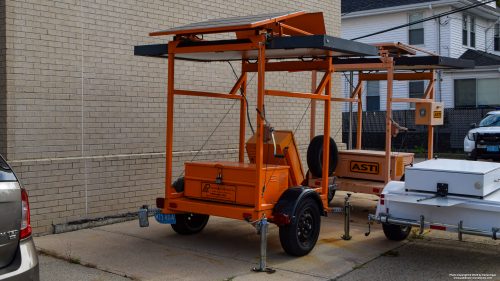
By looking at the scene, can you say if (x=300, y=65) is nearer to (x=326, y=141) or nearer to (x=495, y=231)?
(x=326, y=141)

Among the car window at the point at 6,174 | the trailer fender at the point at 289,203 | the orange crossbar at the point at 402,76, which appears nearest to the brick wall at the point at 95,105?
the orange crossbar at the point at 402,76

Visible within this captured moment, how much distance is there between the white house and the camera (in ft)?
74.6

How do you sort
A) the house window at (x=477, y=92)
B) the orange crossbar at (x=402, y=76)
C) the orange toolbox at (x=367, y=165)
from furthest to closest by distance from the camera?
1. the house window at (x=477, y=92)
2. the orange crossbar at (x=402, y=76)
3. the orange toolbox at (x=367, y=165)

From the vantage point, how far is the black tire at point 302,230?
595 cm

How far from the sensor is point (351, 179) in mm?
8859

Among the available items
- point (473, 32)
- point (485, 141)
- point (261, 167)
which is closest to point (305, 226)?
point (261, 167)

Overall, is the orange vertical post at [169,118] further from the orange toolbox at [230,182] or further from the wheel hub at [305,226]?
the wheel hub at [305,226]

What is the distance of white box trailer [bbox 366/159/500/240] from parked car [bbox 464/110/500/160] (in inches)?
394

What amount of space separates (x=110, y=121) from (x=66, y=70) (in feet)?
3.38

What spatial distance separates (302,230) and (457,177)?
6.30 feet

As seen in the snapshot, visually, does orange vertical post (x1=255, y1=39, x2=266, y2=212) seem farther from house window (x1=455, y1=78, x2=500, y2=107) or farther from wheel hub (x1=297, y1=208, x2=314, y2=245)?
house window (x1=455, y1=78, x2=500, y2=107)

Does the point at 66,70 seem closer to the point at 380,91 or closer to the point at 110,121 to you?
the point at 110,121

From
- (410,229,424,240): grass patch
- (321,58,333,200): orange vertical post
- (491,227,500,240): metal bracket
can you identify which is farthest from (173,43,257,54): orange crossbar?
(410,229,424,240): grass patch

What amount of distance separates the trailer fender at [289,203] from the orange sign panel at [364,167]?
8.25 feet
